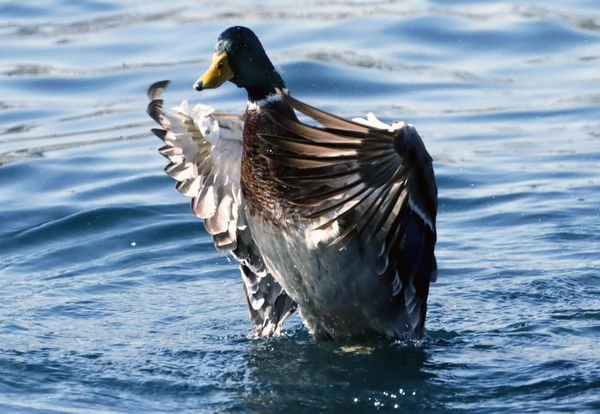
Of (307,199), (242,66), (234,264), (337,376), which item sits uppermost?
(242,66)

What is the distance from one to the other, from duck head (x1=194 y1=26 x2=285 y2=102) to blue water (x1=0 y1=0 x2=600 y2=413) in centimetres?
131

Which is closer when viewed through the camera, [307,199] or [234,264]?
[307,199]

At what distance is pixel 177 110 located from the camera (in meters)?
6.98

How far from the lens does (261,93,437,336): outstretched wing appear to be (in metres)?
5.75

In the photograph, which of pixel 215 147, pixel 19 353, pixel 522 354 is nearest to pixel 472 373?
pixel 522 354

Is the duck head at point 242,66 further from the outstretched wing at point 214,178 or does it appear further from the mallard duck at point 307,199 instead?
the outstretched wing at point 214,178

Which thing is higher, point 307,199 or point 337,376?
point 307,199

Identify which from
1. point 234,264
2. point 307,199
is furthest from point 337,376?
point 234,264

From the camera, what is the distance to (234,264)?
840cm

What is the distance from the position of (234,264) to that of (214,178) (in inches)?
59.3

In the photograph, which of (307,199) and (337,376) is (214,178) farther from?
(337,376)

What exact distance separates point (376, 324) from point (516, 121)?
16.7 feet

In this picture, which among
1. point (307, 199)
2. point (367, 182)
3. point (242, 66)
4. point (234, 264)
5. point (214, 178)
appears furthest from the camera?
point (234, 264)

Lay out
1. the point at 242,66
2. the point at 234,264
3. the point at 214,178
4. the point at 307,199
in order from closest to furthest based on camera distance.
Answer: the point at 307,199 → the point at 242,66 → the point at 214,178 → the point at 234,264
